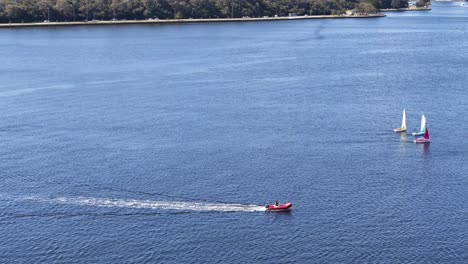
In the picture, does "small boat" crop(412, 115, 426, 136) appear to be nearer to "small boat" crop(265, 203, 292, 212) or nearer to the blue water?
the blue water

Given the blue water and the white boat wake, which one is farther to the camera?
the white boat wake

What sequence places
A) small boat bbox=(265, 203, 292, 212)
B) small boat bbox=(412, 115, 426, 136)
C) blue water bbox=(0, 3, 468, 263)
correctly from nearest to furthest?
blue water bbox=(0, 3, 468, 263) < small boat bbox=(265, 203, 292, 212) < small boat bbox=(412, 115, 426, 136)

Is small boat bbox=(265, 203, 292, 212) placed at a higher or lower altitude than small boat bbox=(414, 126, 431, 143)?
lower

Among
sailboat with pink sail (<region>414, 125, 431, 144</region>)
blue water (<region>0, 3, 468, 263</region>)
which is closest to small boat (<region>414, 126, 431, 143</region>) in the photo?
sailboat with pink sail (<region>414, 125, 431, 144</region>)

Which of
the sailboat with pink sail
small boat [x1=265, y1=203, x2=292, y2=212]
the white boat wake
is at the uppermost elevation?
the sailboat with pink sail

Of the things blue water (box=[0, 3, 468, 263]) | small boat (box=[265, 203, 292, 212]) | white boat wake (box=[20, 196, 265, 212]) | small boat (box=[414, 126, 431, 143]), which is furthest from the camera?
small boat (box=[414, 126, 431, 143])

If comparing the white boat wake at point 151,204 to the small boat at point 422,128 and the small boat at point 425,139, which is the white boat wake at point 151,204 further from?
the small boat at point 422,128
